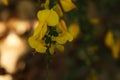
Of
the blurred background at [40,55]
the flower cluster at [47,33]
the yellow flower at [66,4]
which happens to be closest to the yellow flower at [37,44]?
the flower cluster at [47,33]

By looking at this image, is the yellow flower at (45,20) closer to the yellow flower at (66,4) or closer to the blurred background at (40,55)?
the yellow flower at (66,4)

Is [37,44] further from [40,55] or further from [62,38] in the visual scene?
[40,55]

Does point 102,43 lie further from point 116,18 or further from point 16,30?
point 16,30

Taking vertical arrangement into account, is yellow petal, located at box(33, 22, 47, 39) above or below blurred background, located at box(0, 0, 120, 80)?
above

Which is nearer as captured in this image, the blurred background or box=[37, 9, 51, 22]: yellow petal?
box=[37, 9, 51, 22]: yellow petal

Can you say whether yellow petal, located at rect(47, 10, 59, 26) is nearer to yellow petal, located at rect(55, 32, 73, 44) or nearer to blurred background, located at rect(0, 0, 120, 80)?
yellow petal, located at rect(55, 32, 73, 44)


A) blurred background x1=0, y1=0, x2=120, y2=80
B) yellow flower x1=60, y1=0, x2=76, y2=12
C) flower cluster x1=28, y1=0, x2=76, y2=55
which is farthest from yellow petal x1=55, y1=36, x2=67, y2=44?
blurred background x1=0, y1=0, x2=120, y2=80

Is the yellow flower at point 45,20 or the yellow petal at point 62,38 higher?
the yellow flower at point 45,20

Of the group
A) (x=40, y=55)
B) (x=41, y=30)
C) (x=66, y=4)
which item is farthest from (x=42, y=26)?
(x=40, y=55)
